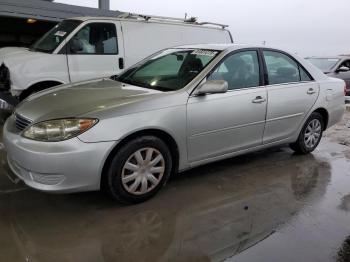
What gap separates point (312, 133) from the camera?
5.25m

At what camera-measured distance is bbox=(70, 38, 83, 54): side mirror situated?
6508mm

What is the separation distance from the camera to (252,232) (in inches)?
126

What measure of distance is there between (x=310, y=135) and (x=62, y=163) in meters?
3.51

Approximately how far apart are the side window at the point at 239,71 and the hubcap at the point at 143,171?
41.3 inches

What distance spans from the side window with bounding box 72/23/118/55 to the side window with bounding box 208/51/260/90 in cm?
327

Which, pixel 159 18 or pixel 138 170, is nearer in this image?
pixel 138 170

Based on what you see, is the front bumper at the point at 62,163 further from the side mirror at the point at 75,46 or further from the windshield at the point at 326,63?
the windshield at the point at 326,63

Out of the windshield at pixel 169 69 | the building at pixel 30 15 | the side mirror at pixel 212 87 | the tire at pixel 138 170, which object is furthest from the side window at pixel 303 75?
the building at pixel 30 15

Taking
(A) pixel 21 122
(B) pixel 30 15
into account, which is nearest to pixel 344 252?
(A) pixel 21 122

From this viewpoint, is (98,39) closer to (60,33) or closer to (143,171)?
(60,33)

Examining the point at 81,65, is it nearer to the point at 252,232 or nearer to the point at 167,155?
the point at 167,155

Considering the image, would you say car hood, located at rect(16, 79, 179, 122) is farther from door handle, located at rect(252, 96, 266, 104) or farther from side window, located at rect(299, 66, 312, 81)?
side window, located at rect(299, 66, 312, 81)

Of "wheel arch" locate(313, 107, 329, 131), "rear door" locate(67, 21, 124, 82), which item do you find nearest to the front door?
"wheel arch" locate(313, 107, 329, 131)

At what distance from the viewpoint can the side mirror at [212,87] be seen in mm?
3793
